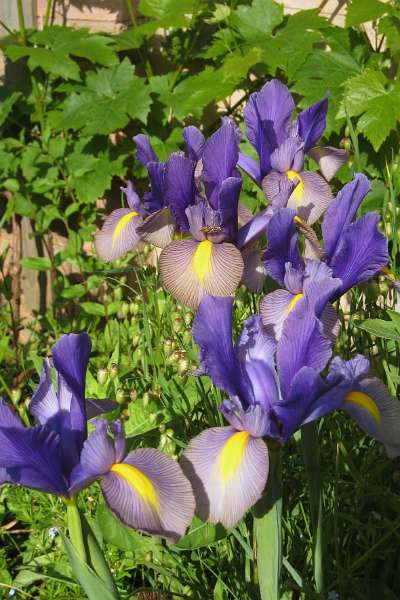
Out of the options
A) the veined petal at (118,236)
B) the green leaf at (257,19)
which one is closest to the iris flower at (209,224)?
the veined petal at (118,236)

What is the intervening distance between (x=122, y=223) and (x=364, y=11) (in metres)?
1.65

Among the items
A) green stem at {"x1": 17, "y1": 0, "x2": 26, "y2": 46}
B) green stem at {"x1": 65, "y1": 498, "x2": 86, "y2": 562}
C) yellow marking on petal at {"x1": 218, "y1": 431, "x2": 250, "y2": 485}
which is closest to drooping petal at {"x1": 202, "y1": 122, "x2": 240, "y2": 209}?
yellow marking on petal at {"x1": 218, "y1": 431, "x2": 250, "y2": 485}

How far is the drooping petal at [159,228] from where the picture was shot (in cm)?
168

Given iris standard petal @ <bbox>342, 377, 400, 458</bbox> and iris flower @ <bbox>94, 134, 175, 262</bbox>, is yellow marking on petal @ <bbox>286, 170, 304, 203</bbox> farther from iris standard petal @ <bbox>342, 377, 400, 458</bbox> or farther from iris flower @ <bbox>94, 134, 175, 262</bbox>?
iris standard petal @ <bbox>342, 377, 400, 458</bbox>

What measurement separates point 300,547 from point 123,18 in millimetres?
2716

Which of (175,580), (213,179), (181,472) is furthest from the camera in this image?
(175,580)

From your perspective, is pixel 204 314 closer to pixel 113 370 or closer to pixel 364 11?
pixel 113 370

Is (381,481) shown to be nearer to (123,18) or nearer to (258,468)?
(258,468)

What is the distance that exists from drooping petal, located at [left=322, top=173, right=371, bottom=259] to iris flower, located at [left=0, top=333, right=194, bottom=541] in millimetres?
500

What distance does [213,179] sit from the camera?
5.05 ft

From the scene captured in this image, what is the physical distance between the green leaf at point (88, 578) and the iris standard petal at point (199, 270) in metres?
0.58

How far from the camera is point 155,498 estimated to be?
40.1 inches

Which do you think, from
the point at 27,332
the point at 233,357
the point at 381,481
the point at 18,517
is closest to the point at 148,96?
the point at 27,332

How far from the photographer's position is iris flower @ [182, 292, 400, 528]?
103cm
